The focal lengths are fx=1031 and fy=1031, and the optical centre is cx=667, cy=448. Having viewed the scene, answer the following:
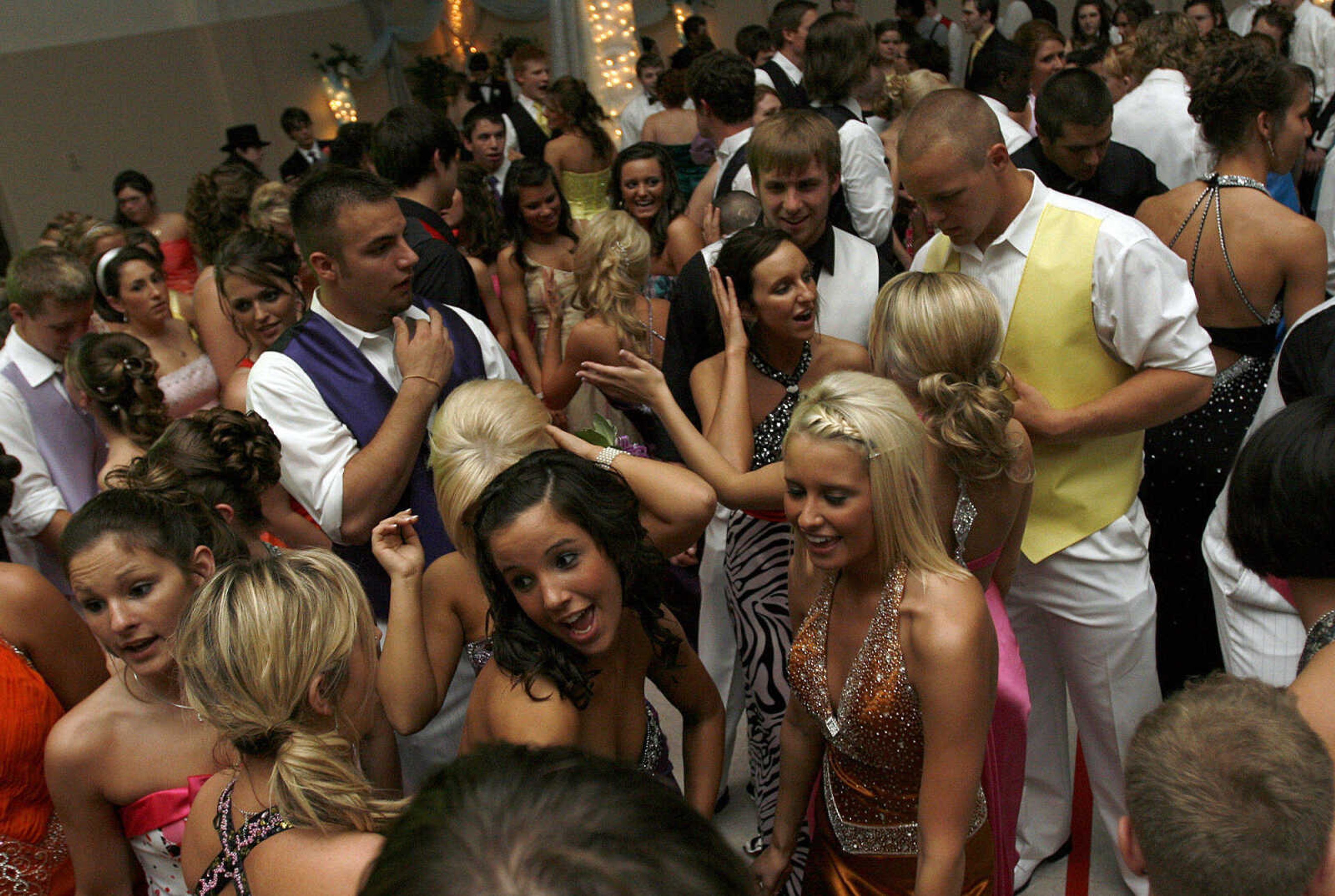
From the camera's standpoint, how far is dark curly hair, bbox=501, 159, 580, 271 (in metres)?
3.89

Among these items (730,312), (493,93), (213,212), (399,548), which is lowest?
(399,548)

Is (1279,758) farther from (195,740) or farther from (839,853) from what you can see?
(195,740)

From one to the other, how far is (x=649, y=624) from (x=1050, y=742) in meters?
1.25

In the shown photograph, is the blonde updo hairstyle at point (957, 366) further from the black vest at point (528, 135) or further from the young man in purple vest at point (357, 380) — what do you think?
the black vest at point (528, 135)

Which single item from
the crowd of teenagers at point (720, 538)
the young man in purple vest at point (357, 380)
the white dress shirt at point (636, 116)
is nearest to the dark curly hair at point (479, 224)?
the crowd of teenagers at point (720, 538)

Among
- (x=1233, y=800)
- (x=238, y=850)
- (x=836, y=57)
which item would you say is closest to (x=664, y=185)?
(x=836, y=57)

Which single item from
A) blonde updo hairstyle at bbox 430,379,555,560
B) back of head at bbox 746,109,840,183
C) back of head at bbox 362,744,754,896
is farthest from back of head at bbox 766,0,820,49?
Result: back of head at bbox 362,744,754,896

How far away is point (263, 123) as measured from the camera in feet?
32.7

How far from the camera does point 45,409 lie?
2.88m

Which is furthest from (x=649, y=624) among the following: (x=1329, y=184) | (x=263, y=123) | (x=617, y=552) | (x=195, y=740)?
(x=263, y=123)

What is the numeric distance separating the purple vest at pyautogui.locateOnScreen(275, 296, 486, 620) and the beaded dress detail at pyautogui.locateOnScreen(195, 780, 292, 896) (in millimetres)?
949

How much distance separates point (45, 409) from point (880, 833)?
252 centimetres

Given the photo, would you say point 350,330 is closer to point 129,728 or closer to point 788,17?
point 129,728

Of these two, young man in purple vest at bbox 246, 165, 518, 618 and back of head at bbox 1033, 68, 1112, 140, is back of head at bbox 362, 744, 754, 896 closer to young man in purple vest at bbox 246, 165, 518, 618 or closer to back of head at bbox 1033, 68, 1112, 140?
young man in purple vest at bbox 246, 165, 518, 618
